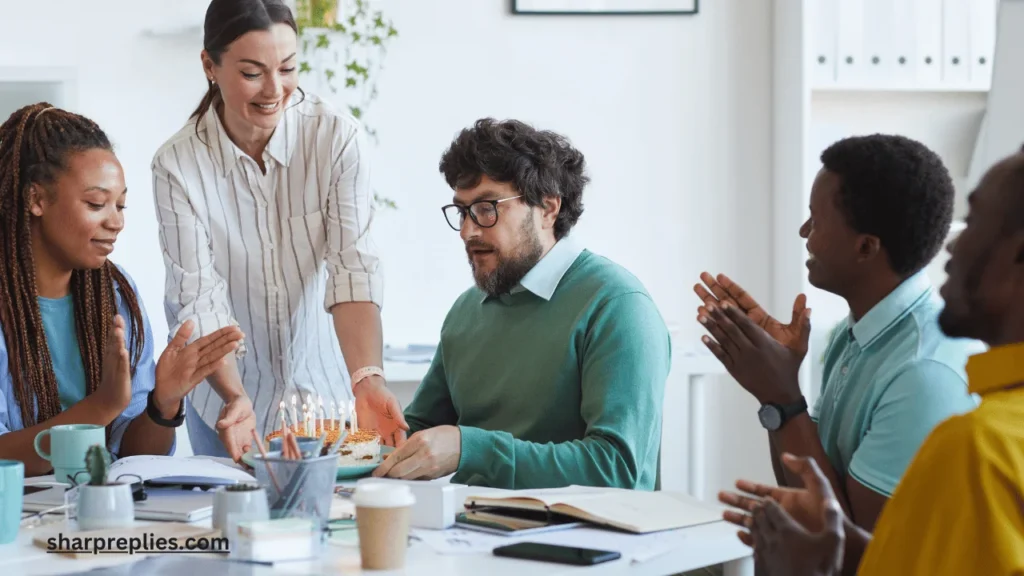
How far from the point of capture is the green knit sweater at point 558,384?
2.02 meters

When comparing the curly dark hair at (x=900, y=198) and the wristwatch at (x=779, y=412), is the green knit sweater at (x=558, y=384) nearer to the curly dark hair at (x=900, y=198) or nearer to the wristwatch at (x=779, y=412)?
the wristwatch at (x=779, y=412)

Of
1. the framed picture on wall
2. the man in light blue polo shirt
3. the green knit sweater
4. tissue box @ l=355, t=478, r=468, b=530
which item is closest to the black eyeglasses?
the green knit sweater

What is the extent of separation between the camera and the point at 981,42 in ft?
12.1

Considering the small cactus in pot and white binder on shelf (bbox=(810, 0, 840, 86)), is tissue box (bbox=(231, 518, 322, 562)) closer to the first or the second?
the small cactus in pot

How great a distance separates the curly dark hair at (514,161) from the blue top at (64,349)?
31.9 inches

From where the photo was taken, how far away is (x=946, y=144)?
384 cm

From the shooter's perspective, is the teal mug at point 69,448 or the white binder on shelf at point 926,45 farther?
the white binder on shelf at point 926,45

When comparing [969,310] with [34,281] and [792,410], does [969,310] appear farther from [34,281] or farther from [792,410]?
[34,281]

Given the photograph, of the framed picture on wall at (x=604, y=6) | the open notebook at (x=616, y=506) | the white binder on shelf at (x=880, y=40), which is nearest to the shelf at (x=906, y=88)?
the white binder on shelf at (x=880, y=40)

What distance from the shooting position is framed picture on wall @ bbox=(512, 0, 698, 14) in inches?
155

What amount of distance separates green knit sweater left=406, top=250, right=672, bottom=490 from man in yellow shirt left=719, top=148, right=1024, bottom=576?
2.14 ft

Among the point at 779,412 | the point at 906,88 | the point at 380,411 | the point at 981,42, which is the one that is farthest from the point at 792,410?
the point at 981,42

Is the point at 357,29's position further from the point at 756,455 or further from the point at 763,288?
the point at 756,455

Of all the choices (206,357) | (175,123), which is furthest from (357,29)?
(206,357)
